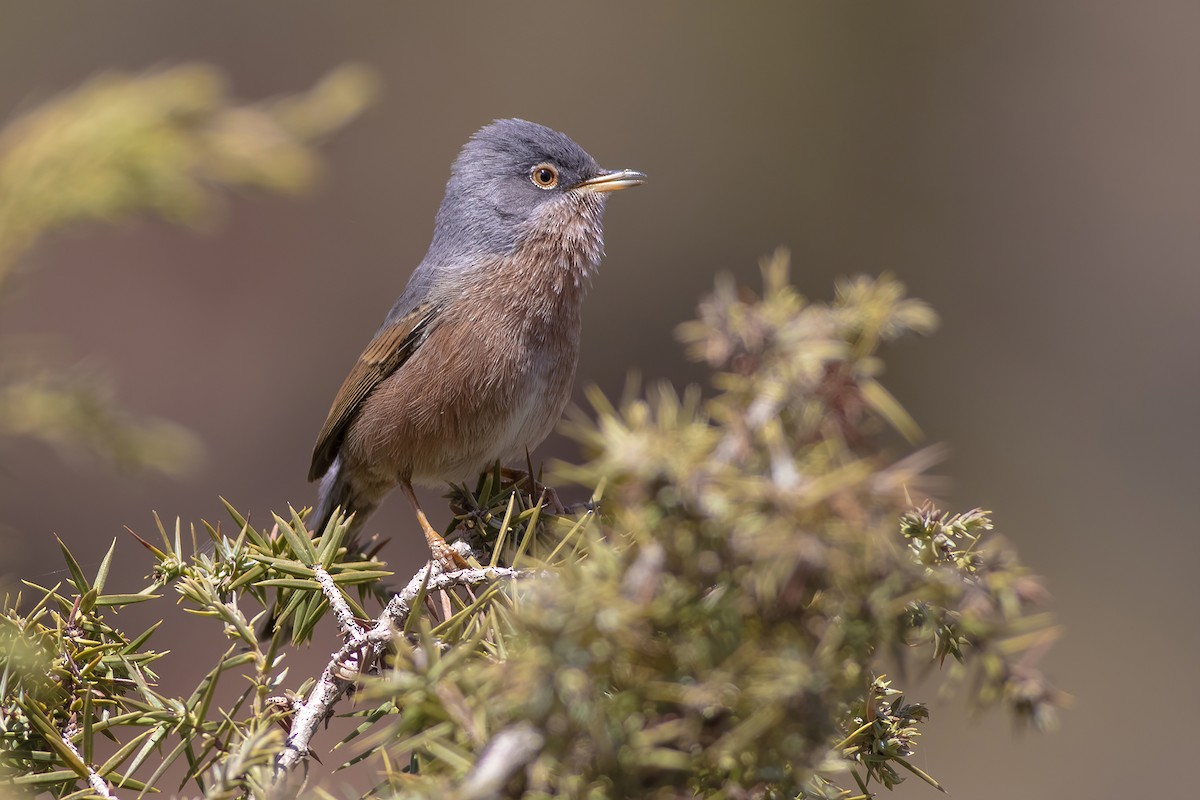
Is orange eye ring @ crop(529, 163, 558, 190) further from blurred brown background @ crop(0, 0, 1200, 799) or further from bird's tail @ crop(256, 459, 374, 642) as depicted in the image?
blurred brown background @ crop(0, 0, 1200, 799)

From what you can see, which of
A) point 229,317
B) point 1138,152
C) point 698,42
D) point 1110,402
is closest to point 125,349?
point 229,317

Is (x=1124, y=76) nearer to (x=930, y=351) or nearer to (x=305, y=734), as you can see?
(x=930, y=351)

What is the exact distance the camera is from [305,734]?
1.53 metres

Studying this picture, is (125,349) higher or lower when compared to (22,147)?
lower

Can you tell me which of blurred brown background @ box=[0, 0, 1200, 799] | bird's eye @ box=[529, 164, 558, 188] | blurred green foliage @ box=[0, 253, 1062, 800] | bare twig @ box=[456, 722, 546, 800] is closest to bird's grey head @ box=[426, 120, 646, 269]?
bird's eye @ box=[529, 164, 558, 188]

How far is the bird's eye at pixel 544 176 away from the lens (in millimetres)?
4312

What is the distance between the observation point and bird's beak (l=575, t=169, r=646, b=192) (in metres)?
4.16

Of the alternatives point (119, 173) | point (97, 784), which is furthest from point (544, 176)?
point (97, 784)

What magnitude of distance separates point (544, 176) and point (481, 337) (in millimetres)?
932

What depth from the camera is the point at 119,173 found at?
5.08ft

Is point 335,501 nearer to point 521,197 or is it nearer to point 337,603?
point 521,197

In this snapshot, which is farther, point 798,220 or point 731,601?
point 798,220

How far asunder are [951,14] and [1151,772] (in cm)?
659

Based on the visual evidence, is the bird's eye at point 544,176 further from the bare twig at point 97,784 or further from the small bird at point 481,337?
the bare twig at point 97,784
